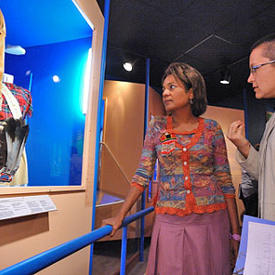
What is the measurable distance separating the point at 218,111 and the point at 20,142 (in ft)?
14.5

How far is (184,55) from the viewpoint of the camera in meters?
4.59

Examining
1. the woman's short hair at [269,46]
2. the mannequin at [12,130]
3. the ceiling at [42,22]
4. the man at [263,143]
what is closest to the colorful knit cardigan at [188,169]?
the man at [263,143]

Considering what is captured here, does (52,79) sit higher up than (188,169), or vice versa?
(52,79)

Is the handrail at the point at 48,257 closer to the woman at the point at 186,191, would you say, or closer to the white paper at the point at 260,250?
the woman at the point at 186,191

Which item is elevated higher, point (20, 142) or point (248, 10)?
point (248, 10)

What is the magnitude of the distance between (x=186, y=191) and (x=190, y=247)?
262 millimetres

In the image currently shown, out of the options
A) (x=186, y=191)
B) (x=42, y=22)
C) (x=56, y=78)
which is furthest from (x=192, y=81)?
(x=42, y=22)

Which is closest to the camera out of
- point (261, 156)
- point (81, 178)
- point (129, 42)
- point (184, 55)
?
point (261, 156)

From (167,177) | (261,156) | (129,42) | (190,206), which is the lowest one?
(190,206)

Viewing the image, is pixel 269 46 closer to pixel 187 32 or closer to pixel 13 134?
pixel 13 134

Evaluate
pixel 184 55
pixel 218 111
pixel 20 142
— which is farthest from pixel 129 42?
pixel 20 142

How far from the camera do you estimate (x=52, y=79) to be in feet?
5.52

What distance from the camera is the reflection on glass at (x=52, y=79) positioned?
56.4 inches

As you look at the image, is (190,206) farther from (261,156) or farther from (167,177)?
(261,156)
